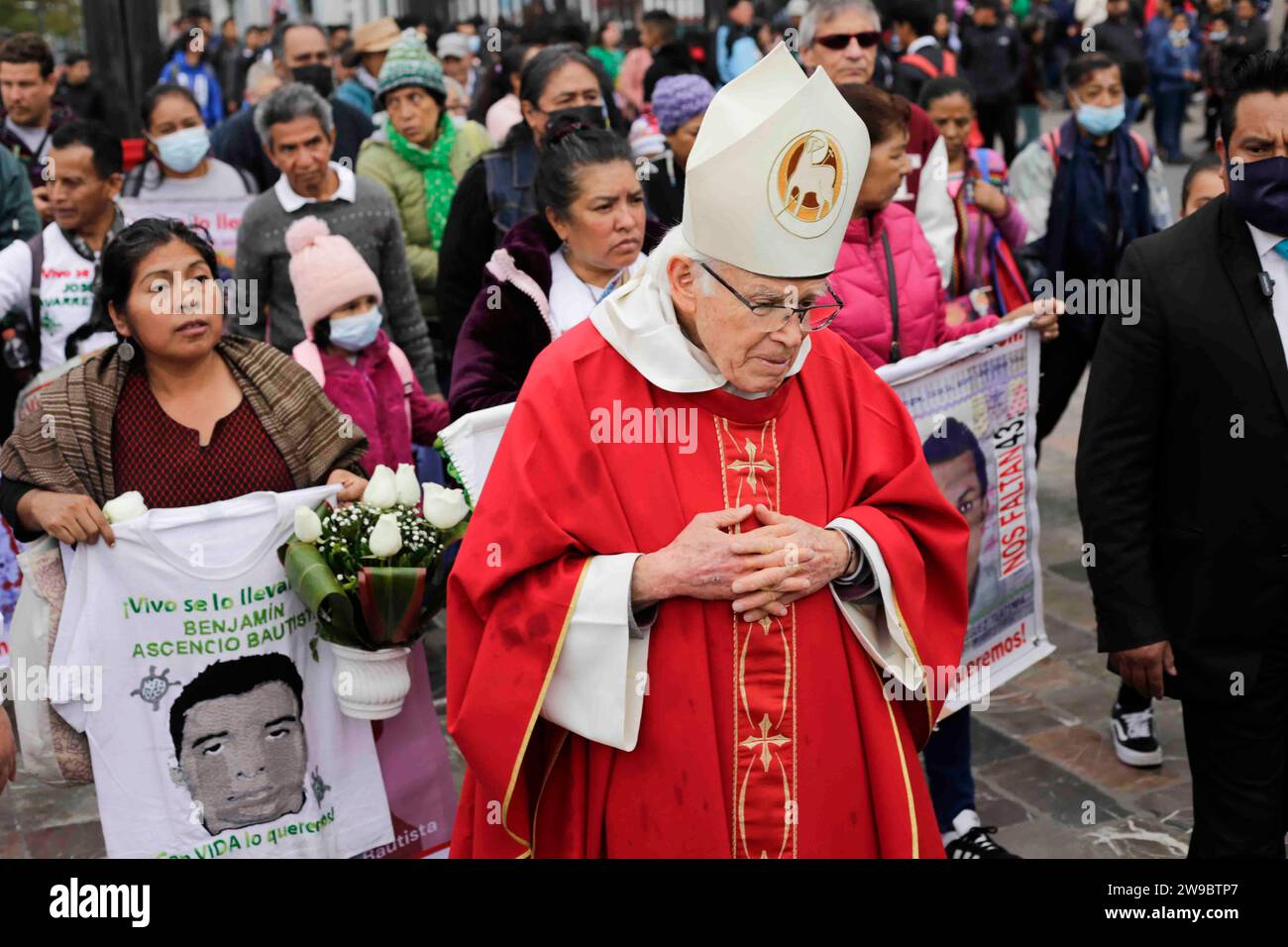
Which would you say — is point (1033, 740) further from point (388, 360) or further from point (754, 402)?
point (754, 402)

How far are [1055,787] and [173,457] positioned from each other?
3.06 m

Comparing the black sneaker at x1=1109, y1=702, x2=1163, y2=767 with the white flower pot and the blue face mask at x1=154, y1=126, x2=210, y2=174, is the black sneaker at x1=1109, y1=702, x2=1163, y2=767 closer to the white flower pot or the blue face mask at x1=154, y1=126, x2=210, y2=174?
the white flower pot

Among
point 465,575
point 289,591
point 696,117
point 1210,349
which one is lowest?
point 289,591

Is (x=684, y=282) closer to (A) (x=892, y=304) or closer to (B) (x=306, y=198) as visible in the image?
(A) (x=892, y=304)

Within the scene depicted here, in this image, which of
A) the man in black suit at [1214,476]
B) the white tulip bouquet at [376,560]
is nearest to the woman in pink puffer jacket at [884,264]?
the man in black suit at [1214,476]

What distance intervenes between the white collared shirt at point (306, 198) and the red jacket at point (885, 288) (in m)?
2.49

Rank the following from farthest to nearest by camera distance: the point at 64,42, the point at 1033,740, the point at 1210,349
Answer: the point at 64,42, the point at 1033,740, the point at 1210,349

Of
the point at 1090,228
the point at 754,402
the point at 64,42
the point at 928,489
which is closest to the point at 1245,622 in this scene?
the point at 928,489

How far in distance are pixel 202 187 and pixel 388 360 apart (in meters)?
2.56

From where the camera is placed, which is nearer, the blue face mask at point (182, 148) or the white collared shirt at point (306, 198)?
the white collared shirt at point (306, 198)

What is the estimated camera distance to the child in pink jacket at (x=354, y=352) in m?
5.00

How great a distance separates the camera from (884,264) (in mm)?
4539

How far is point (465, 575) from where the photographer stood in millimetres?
2939

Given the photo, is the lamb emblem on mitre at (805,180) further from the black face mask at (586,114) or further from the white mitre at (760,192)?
the black face mask at (586,114)
